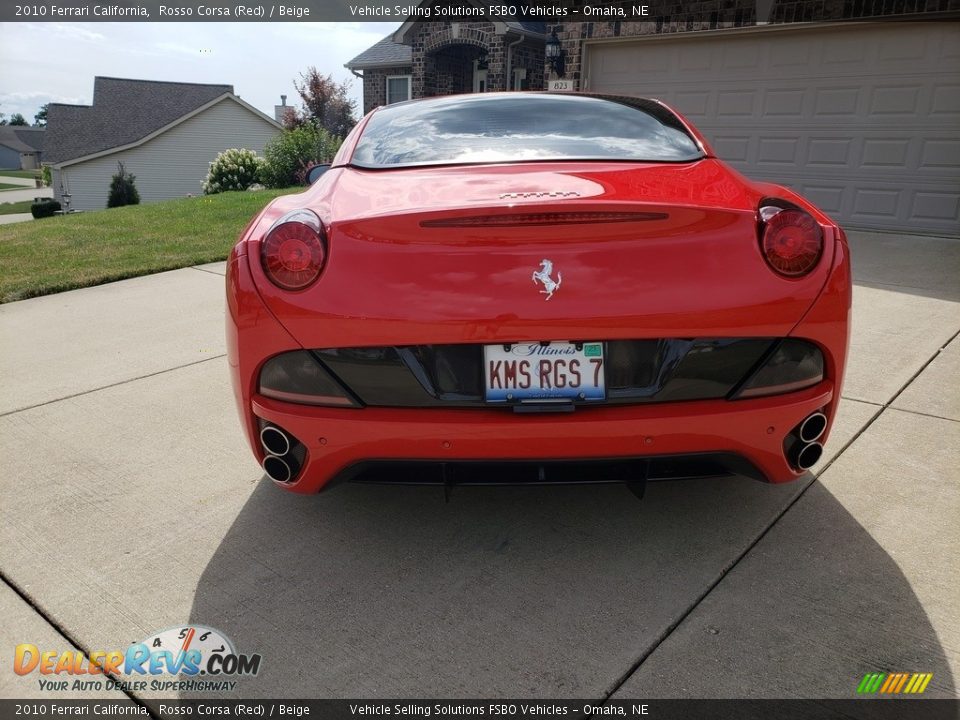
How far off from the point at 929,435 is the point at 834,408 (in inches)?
53.3

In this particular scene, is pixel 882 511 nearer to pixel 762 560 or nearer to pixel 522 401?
pixel 762 560

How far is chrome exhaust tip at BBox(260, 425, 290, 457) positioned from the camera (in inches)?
84.2

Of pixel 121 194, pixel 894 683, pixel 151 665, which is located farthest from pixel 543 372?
pixel 121 194

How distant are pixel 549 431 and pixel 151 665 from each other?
1183mm

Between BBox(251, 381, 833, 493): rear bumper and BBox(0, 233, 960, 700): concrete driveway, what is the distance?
437 millimetres

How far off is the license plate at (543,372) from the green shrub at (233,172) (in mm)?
19626

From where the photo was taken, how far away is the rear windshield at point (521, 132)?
8.86 ft

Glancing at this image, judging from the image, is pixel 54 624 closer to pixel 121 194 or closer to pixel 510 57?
pixel 510 57

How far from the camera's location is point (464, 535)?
2500mm

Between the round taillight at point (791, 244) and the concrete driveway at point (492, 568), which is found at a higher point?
the round taillight at point (791, 244)

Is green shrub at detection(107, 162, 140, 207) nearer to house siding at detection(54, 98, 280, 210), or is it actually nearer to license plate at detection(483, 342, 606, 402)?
house siding at detection(54, 98, 280, 210)

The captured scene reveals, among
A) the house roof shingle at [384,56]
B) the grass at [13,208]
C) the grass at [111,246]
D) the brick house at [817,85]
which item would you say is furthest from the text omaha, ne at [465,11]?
the grass at [13,208]

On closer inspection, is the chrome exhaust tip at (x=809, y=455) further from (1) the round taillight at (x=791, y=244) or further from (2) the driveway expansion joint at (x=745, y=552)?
(1) the round taillight at (x=791, y=244)

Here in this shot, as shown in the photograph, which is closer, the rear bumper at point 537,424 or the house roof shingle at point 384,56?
the rear bumper at point 537,424
